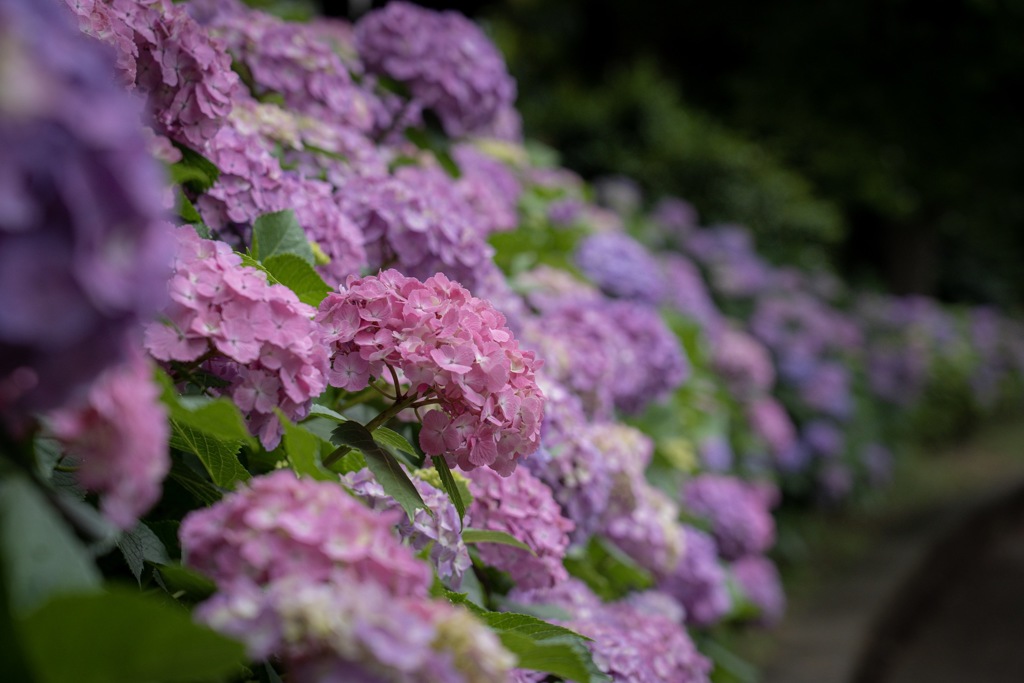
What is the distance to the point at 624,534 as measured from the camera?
8.04 ft

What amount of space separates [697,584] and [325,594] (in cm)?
246

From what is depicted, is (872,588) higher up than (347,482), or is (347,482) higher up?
(347,482)

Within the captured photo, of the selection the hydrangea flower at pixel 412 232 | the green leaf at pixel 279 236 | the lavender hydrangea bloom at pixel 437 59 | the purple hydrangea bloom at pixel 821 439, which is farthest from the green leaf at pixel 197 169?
the purple hydrangea bloom at pixel 821 439

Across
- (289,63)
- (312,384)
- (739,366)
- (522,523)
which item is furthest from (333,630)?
(739,366)

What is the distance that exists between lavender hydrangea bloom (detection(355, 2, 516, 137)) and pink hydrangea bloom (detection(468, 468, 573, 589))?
52.6 inches

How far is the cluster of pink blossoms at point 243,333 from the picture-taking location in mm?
1146

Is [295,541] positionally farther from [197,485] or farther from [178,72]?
[178,72]

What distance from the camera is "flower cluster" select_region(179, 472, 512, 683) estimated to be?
80 cm

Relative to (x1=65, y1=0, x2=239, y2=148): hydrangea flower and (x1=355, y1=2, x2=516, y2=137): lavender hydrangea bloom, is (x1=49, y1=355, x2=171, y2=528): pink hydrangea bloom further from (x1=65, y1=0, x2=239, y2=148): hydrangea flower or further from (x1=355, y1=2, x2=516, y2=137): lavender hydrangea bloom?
(x1=355, y1=2, x2=516, y2=137): lavender hydrangea bloom

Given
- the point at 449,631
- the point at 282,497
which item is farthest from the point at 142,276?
the point at 449,631

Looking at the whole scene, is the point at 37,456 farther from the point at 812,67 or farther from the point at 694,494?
the point at 812,67

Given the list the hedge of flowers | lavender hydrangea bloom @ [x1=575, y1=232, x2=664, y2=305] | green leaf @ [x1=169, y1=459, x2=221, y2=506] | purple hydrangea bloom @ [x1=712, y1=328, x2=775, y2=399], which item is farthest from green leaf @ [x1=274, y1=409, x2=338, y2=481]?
purple hydrangea bloom @ [x1=712, y1=328, x2=775, y2=399]

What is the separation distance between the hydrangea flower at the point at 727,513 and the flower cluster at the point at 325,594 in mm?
2966

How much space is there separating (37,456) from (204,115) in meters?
0.76
